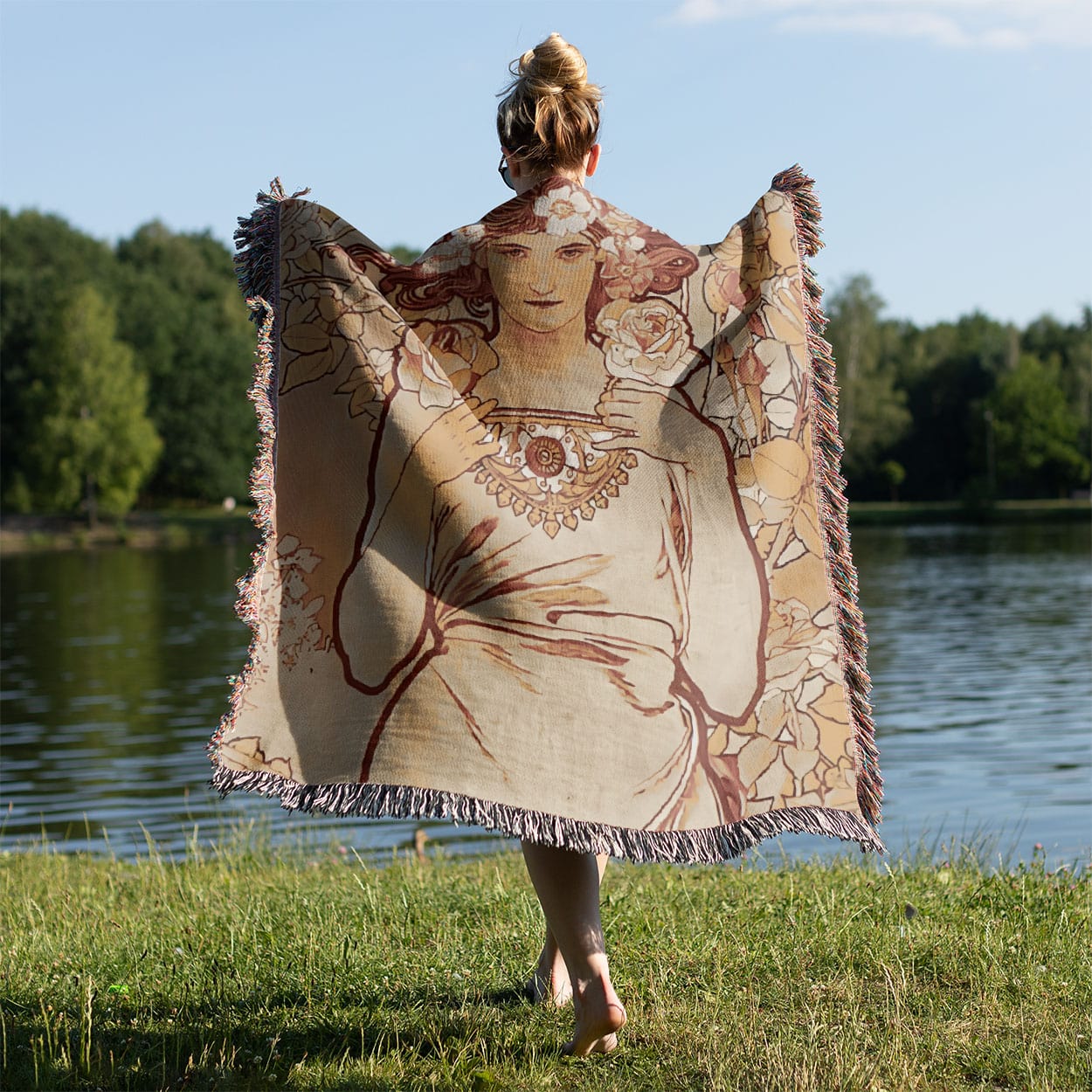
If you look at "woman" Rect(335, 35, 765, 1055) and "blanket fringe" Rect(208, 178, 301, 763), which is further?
"blanket fringe" Rect(208, 178, 301, 763)

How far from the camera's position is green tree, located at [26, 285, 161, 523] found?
49.6m

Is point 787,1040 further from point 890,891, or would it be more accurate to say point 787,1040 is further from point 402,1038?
point 890,891

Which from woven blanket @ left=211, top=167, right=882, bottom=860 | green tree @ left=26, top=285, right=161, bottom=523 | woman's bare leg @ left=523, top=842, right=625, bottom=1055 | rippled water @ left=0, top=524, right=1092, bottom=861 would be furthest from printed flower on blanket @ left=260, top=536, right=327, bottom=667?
green tree @ left=26, top=285, right=161, bottom=523

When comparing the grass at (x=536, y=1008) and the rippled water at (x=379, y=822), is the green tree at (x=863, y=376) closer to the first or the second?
the rippled water at (x=379, y=822)

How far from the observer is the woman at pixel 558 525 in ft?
9.32

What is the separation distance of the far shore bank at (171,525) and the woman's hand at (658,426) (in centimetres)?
4614

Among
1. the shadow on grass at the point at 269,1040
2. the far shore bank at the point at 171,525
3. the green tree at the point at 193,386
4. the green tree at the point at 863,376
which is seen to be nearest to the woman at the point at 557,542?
the shadow on grass at the point at 269,1040

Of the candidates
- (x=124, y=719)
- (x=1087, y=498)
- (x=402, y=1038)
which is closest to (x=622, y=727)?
(x=402, y=1038)

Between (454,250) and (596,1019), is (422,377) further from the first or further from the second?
(596,1019)

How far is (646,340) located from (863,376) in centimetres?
6676

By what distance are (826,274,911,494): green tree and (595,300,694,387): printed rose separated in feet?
206

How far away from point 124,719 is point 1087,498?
205ft

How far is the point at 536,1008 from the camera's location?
10.4 ft

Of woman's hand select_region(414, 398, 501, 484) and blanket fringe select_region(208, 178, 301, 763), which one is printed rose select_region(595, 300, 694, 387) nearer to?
woman's hand select_region(414, 398, 501, 484)
